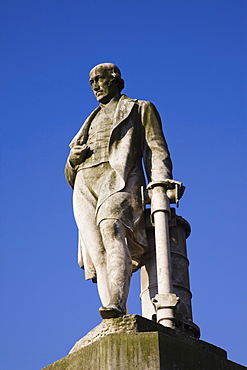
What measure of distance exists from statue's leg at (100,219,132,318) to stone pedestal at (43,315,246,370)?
1.85ft

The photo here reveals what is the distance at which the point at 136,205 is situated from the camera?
11648 millimetres

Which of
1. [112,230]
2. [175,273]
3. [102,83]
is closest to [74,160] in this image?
[102,83]

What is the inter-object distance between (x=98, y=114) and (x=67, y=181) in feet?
4.04

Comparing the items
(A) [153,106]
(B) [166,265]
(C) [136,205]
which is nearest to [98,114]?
(A) [153,106]

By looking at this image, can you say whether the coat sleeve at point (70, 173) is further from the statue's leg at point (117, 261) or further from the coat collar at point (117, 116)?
the statue's leg at point (117, 261)

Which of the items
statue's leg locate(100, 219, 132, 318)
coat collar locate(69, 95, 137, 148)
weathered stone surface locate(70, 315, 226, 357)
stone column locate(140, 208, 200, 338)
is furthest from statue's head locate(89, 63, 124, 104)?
weathered stone surface locate(70, 315, 226, 357)

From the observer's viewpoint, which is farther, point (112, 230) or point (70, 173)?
point (70, 173)

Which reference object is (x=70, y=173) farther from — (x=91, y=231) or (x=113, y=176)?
(x=91, y=231)

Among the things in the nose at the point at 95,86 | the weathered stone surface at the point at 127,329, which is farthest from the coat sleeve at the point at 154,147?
the weathered stone surface at the point at 127,329

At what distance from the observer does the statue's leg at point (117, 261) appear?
10.7 meters

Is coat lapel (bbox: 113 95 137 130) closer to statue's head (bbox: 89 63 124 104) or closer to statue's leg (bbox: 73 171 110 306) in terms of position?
statue's head (bbox: 89 63 124 104)

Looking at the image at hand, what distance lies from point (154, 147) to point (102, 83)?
1473 mm

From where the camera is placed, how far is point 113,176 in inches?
466

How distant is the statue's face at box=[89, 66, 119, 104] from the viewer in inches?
507
